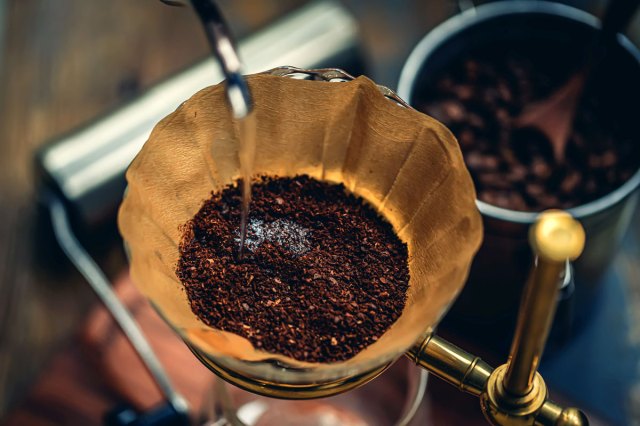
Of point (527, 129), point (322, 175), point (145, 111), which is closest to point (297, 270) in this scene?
point (322, 175)

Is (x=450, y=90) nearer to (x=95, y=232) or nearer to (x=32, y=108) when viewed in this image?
(x=95, y=232)

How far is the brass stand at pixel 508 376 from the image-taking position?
1.58ft

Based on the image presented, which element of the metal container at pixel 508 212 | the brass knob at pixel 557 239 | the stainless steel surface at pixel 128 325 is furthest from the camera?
the stainless steel surface at pixel 128 325

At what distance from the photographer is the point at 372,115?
646mm

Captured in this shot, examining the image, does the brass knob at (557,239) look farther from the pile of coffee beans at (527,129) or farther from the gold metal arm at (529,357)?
the pile of coffee beans at (527,129)

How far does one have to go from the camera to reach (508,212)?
75cm

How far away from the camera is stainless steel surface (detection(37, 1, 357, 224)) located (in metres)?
1.07

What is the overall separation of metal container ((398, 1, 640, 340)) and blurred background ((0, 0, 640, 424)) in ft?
1.02

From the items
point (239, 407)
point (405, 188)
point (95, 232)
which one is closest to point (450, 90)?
point (405, 188)

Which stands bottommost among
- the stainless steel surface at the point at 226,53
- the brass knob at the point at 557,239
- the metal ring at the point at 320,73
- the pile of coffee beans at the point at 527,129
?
the pile of coffee beans at the point at 527,129

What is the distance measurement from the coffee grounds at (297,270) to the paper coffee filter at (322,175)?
0.01 meters

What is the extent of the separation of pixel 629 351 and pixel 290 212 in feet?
1.73

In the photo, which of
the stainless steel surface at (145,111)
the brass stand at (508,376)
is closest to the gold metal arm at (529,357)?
the brass stand at (508,376)

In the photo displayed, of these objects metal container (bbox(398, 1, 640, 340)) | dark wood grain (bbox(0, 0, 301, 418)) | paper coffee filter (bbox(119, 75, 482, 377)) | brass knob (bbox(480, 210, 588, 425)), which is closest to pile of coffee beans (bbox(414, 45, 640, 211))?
metal container (bbox(398, 1, 640, 340))
